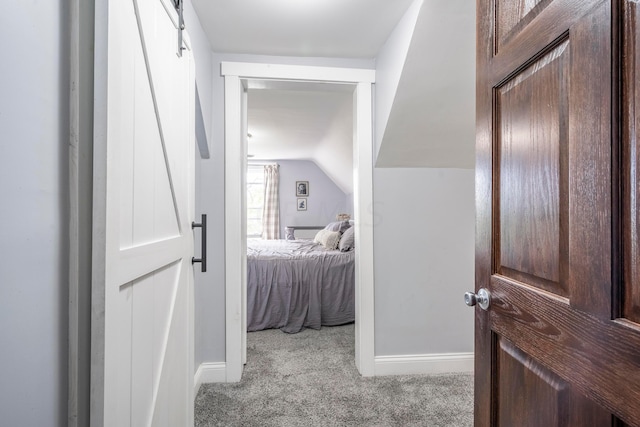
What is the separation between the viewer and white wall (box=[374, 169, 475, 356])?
226cm

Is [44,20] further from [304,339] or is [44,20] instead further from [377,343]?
[304,339]

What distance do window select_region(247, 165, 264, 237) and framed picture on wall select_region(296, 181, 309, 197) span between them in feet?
2.45

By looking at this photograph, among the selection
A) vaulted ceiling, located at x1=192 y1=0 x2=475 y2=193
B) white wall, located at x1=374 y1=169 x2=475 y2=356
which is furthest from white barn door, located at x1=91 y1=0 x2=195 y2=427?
white wall, located at x1=374 y1=169 x2=475 y2=356

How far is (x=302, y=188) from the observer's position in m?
6.59

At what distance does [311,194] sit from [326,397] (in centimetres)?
492

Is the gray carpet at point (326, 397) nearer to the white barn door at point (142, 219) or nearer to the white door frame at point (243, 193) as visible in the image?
the white door frame at point (243, 193)

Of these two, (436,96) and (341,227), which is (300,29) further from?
(341,227)

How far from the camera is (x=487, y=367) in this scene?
0.93 metres

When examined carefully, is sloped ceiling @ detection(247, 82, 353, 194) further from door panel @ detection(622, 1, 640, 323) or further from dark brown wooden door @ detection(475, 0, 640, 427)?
door panel @ detection(622, 1, 640, 323)

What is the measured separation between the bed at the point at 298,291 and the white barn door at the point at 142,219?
1722 millimetres

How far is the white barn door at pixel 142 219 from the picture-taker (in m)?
0.72

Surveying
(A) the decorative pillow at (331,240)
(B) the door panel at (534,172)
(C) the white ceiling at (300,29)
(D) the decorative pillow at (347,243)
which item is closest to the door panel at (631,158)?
(B) the door panel at (534,172)

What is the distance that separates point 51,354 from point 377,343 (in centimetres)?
195

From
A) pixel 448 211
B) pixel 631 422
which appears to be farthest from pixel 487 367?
pixel 448 211
